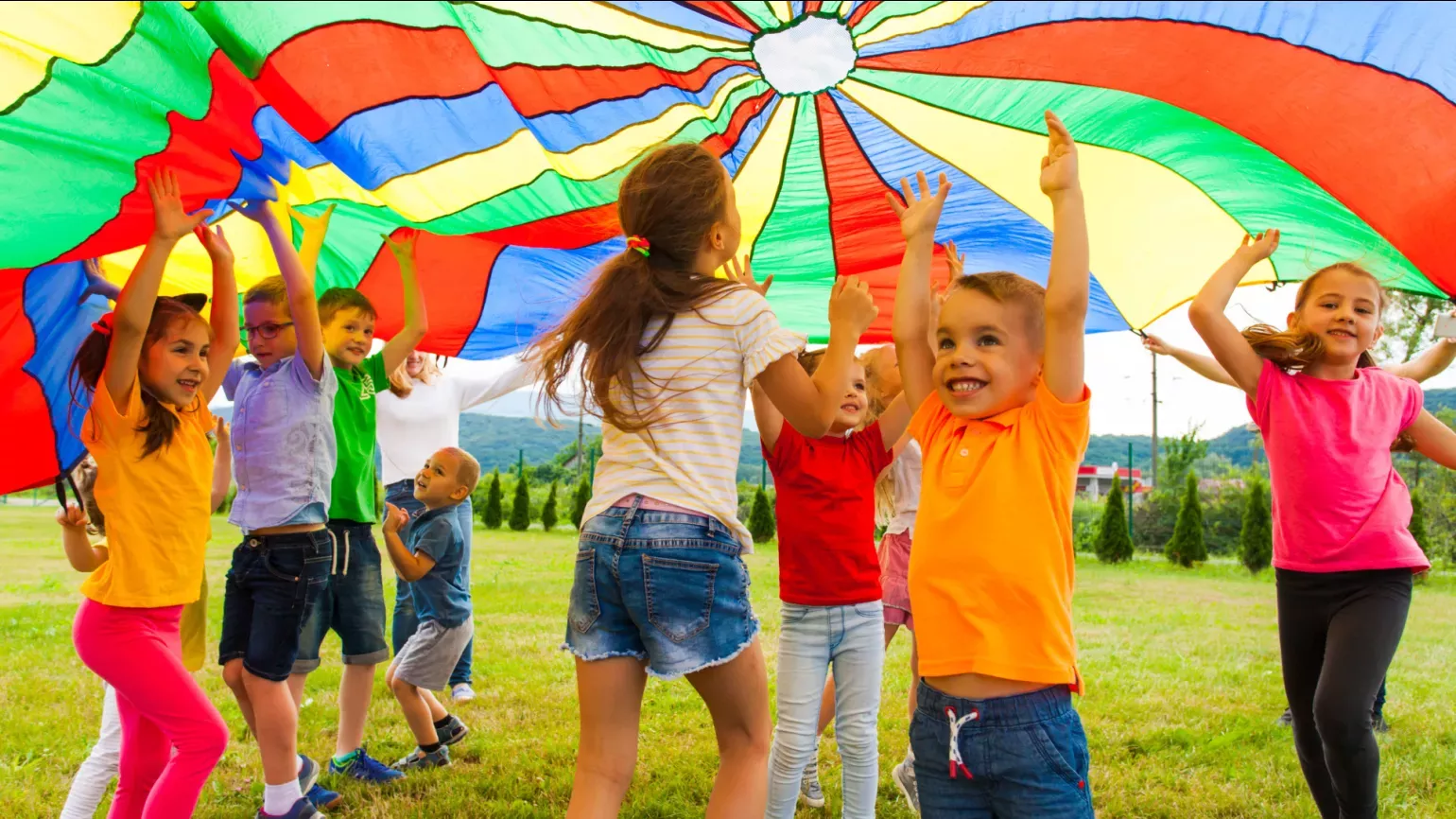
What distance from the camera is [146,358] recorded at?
267 cm

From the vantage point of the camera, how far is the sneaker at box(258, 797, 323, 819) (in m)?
2.83

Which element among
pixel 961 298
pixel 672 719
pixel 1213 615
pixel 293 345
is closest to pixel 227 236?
pixel 293 345

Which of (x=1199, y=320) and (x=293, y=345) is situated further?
(x=293, y=345)

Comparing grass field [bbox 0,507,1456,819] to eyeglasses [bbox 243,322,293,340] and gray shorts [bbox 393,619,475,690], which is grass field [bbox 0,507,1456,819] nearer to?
gray shorts [bbox 393,619,475,690]

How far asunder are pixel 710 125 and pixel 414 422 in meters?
1.90

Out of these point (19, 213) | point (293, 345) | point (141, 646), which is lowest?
point (141, 646)

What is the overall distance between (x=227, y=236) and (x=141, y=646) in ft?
5.70

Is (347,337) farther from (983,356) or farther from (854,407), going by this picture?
(983,356)

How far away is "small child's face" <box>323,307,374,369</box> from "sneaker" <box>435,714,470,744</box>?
138cm

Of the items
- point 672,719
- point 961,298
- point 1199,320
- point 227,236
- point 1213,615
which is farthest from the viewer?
point 1213,615

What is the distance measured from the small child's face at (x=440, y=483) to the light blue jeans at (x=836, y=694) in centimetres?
151

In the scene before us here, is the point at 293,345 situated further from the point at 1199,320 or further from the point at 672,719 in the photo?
the point at 1199,320

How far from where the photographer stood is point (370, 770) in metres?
3.42

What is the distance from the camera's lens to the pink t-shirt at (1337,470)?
2.66 meters
